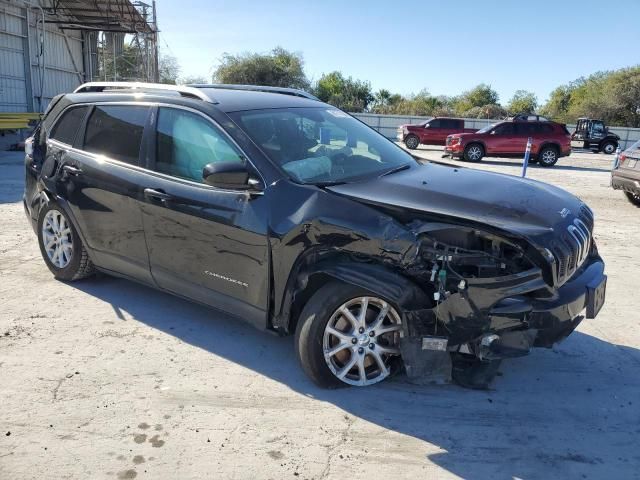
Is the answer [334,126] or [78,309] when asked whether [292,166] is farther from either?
[78,309]

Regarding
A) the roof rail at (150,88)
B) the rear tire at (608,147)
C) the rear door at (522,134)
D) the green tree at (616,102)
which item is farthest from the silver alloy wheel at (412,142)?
the green tree at (616,102)

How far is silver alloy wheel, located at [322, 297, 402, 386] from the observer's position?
3.37 metres

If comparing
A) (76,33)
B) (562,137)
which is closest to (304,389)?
(562,137)

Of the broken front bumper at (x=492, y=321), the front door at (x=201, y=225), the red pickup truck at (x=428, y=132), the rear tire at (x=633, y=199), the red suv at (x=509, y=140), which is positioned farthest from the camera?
the red pickup truck at (x=428, y=132)

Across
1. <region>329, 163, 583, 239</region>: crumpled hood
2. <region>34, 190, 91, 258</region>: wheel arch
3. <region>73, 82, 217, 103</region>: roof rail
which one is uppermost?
<region>73, 82, 217, 103</region>: roof rail

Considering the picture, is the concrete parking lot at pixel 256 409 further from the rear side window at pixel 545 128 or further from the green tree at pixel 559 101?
the green tree at pixel 559 101

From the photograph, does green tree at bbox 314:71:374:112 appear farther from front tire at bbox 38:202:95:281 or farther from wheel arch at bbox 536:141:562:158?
front tire at bbox 38:202:95:281

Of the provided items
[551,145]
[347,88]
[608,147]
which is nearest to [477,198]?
[551,145]

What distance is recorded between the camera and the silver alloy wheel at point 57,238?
5062mm

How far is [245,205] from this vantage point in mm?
3641

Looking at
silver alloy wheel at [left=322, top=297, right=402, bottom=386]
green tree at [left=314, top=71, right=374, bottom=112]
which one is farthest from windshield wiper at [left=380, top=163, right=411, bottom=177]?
green tree at [left=314, top=71, right=374, bottom=112]

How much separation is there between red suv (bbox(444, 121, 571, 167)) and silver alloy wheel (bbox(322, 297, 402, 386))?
63.9ft

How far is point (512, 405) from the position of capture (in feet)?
11.1

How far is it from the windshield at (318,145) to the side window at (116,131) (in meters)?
0.97
